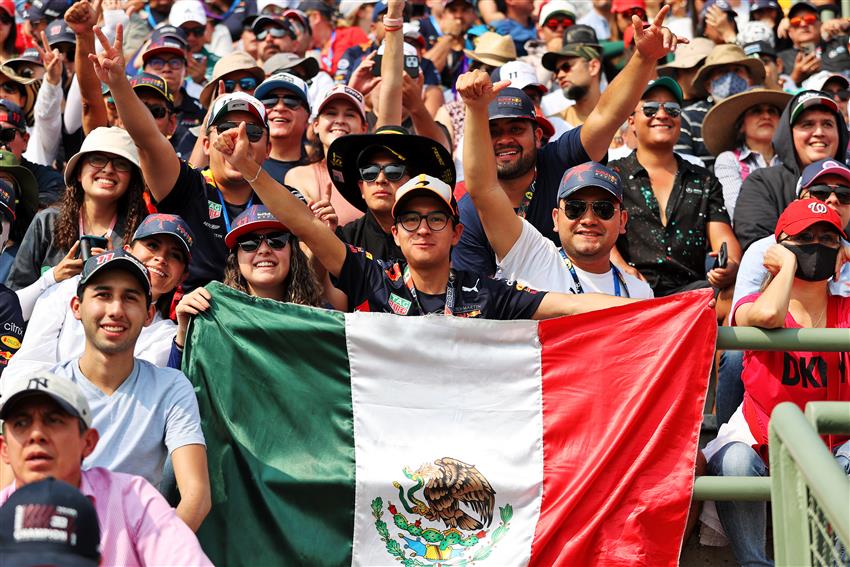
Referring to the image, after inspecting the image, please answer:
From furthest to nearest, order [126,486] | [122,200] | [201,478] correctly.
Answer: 1. [122,200]
2. [201,478]
3. [126,486]

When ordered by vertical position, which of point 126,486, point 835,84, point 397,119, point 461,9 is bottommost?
point 126,486

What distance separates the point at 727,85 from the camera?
10477mm

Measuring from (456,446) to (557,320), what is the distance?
2.52ft

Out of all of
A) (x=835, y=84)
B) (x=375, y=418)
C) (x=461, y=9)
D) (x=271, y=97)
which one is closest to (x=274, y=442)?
(x=375, y=418)

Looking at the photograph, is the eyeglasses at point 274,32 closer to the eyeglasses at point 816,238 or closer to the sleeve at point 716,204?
the sleeve at point 716,204

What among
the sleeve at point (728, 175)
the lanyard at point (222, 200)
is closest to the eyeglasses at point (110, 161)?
the lanyard at point (222, 200)

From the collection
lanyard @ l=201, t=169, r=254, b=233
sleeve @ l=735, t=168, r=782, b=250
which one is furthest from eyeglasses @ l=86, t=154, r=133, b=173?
sleeve @ l=735, t=168, r=782, b=250

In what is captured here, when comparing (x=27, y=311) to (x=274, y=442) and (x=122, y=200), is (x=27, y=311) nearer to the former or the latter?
(x=122, y=200)

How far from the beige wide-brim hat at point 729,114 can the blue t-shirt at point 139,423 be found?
5.31m

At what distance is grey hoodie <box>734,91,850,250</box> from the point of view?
27.1 feet

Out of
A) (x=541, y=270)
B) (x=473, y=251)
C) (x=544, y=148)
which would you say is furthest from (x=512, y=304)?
(x=544, y=148)

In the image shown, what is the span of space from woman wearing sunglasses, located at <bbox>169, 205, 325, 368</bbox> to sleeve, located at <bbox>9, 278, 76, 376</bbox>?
0.82 m

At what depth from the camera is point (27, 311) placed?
6.89 metres

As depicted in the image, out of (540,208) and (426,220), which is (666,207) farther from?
(426,220)
